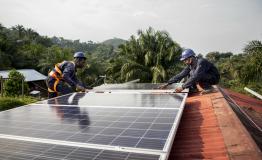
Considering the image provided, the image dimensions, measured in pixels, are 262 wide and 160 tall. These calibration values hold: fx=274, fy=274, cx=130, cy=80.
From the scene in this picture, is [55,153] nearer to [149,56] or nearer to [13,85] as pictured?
[149,56]

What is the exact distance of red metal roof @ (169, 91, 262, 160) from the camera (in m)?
3.36

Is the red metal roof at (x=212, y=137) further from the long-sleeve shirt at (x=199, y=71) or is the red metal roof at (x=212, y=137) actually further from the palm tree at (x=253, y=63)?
the palm tree at (x=253, y=63)

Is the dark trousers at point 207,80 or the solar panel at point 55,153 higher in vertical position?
the dark trousers at point 207,80

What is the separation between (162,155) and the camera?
2.79m

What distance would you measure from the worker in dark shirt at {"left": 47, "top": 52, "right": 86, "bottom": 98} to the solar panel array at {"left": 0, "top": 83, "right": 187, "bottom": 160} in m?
2.58

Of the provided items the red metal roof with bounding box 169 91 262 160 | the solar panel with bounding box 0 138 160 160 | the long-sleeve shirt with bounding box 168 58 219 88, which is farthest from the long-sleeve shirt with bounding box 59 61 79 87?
the solar panel with bounding box 0 138 160 160

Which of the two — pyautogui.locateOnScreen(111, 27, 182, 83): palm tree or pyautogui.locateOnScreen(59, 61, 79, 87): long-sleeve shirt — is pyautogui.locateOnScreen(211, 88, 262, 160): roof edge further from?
pyautogui.locateOnScreen(111, 27, 182, 83): palm tree

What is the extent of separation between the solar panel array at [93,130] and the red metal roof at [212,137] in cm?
32

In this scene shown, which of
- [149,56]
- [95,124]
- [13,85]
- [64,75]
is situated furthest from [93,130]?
[13,85]

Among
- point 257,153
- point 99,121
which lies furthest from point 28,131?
point 257,153

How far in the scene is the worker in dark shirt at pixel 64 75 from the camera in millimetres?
8312

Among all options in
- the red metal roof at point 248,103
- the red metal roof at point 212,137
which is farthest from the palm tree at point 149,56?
the red metal roof at point 212,137

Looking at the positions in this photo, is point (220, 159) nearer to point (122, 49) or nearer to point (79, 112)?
point (79, 112)

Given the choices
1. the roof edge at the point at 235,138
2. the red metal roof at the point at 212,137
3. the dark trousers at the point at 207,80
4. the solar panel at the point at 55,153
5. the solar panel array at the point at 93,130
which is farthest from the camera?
the dark trousers at the point at 207,80
